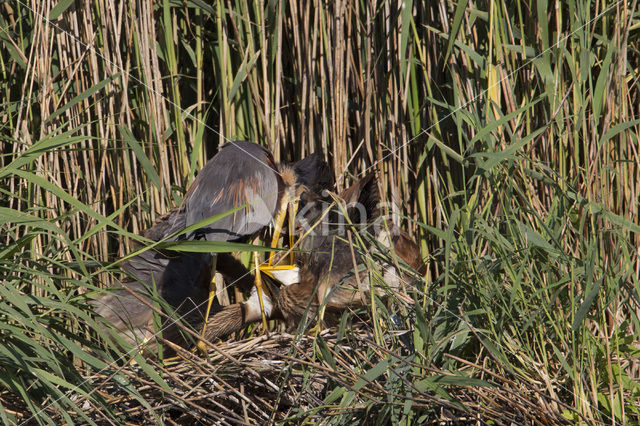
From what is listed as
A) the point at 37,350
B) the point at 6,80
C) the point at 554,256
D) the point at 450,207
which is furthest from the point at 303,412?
the point at 6,80

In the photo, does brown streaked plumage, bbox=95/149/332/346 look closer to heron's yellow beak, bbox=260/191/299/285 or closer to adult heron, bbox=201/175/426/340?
adult heron, bbox=201/175/426/340

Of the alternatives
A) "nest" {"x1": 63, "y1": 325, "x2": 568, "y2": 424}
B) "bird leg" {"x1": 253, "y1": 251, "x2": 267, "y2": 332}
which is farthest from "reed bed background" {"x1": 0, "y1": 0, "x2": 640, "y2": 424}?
"bird leg" {"x1": 253, "y1": 251, "x2": 267, "y2": 332}

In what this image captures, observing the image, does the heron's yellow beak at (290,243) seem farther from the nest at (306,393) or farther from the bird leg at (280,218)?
the nest at (306,393)

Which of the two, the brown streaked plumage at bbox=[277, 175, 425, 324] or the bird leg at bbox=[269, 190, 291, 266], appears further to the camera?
the bird leg at bbox=[269, 190, 291, 266]

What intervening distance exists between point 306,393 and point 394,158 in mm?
1163

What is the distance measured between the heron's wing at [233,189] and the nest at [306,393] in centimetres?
52

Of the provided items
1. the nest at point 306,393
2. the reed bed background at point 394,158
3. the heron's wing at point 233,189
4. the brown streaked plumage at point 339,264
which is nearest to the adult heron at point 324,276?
the brown streaked plumage at point 339,264

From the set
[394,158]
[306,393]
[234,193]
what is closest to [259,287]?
[234,193]

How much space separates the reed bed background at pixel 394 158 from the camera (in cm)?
172

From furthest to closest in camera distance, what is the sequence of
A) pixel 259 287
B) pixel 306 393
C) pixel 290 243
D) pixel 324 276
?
pixel 290 243 → pixel 259 287 → pixel 324 276 → pixel 306 393

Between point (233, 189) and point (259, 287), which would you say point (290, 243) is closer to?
point (259, 287)

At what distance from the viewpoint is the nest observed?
1.67 m

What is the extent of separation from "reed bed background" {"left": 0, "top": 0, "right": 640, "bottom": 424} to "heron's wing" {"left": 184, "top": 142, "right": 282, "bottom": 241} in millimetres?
170

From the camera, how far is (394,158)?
2773 millimetres
